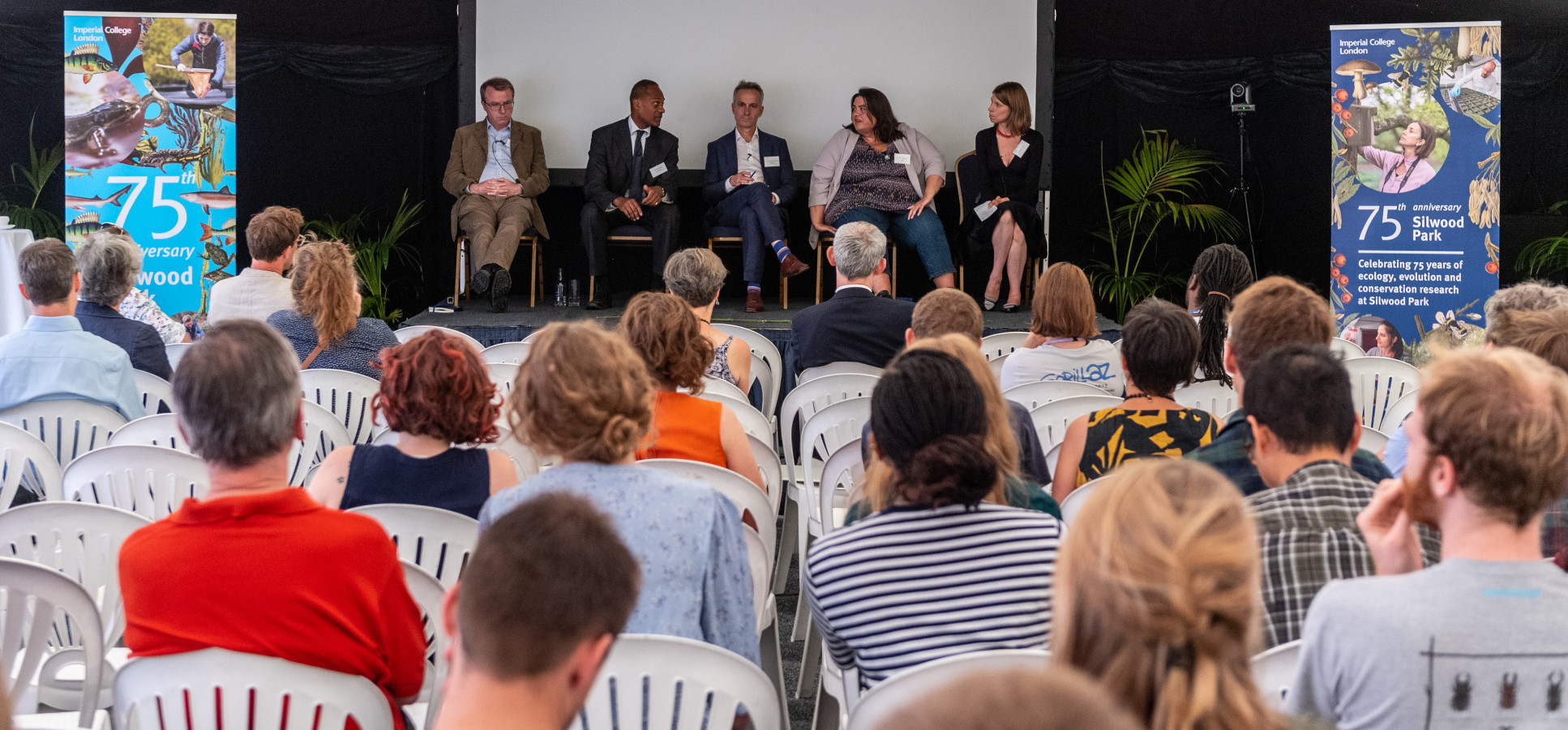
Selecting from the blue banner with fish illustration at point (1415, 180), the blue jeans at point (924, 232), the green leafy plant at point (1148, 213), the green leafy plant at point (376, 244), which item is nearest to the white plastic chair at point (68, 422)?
the green leafy plant at point (376, 244)

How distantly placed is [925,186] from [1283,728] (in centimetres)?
672

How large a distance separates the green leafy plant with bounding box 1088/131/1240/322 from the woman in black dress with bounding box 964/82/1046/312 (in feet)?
2.75

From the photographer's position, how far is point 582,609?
1.14m

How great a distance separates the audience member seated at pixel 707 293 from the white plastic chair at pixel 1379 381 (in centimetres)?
198

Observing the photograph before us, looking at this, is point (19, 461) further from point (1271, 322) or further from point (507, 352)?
point (1271, 322)


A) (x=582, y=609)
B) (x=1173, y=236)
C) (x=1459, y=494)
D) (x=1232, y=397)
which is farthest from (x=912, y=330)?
(x=1173, y=236)

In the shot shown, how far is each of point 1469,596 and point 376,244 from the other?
745cm

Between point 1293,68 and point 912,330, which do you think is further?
point 1293,68

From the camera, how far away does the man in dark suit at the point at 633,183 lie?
7.38m

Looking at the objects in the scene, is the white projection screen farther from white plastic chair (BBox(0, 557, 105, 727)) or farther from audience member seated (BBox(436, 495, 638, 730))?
audience member seated (BBox(436, 495, 638, 730))

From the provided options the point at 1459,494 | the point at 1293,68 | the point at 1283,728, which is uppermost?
the point at 1293,68

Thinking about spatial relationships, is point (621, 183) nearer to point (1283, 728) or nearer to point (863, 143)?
point (863, 143)

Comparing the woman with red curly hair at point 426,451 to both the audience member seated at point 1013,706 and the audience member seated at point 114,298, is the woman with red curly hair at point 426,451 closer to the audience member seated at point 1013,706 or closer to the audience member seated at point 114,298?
the audience member seated at point 1013,706

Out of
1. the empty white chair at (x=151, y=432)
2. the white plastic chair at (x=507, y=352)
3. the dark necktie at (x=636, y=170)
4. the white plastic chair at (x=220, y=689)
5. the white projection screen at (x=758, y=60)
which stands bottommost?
the white plastic chair at (x=220, y=689)
